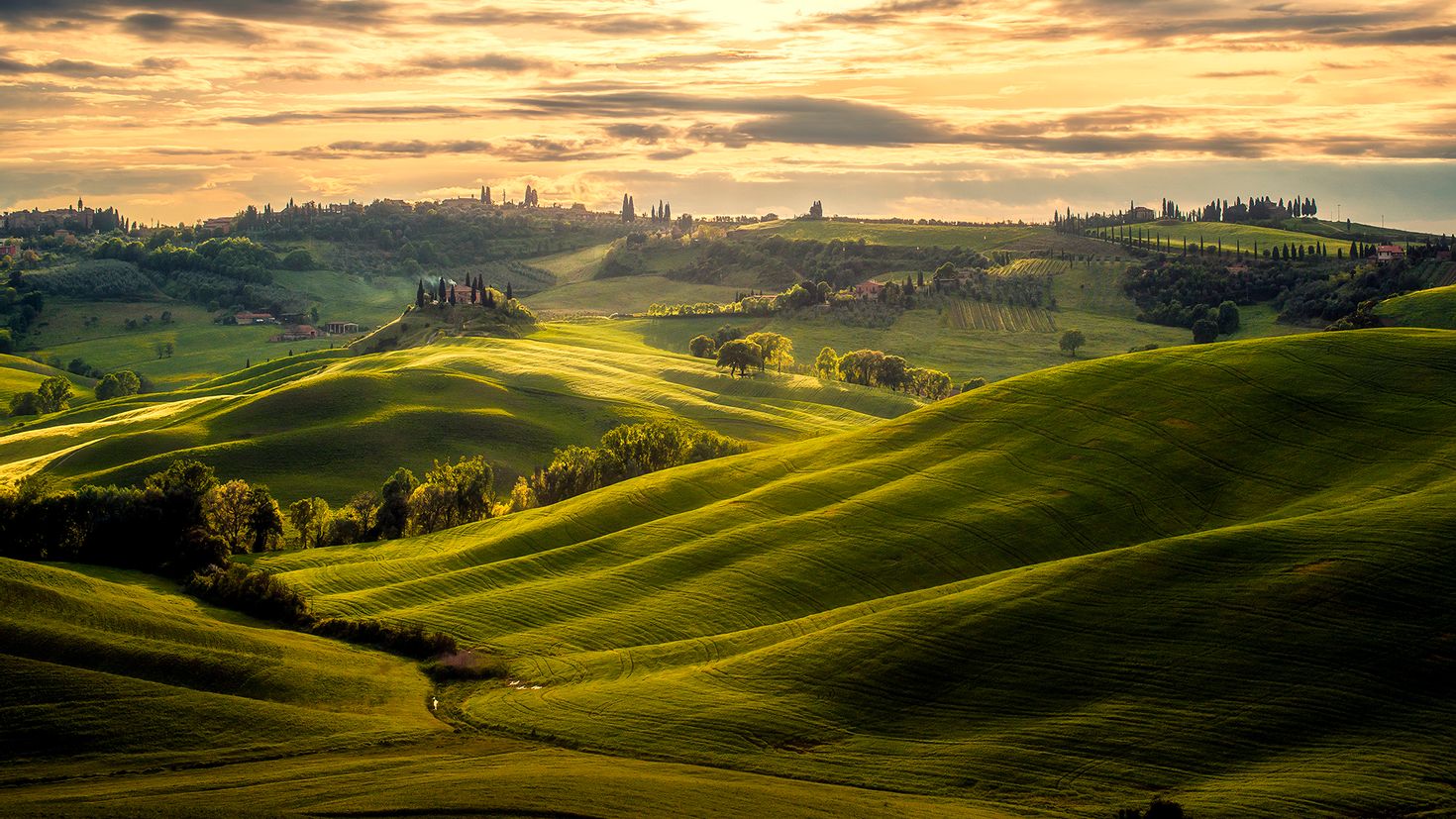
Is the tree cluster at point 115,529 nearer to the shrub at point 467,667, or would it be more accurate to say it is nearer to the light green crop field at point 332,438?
→ the shrub at point 467,667

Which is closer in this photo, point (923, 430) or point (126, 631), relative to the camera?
point (126, 631)

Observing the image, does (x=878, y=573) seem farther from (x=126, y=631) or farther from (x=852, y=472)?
(x=126, y=631)

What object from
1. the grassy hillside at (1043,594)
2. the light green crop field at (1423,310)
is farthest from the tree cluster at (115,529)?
the light green crop field at (1423,310)

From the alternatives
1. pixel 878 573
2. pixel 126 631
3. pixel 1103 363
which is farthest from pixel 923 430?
pixel 126 631

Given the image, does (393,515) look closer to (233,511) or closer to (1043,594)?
(233,511)

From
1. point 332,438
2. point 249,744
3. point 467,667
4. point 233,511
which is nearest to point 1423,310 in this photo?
point 467,667

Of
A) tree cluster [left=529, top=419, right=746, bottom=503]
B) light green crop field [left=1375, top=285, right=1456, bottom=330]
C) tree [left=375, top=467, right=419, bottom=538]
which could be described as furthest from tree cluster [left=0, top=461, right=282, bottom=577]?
light green crop field [left=1375, top=285, right=1456, bottom=330]

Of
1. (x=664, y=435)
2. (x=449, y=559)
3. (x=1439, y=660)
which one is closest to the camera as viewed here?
(x=1439, y=660)
